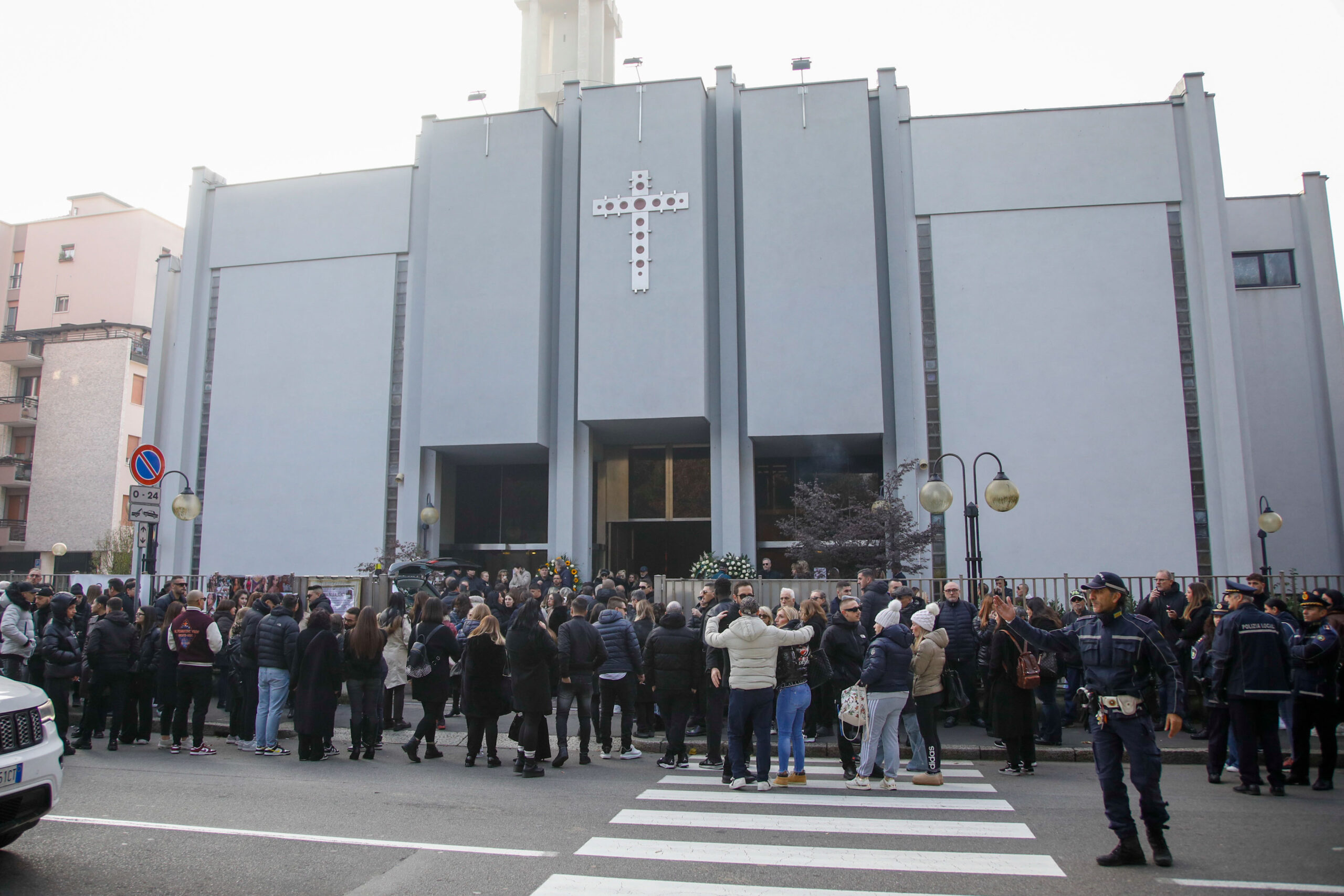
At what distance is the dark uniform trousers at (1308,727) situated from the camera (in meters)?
8.44

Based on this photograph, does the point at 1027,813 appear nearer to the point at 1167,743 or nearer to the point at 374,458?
the point at 1167,743

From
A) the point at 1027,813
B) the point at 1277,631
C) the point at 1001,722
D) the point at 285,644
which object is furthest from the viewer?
the point at 285,644

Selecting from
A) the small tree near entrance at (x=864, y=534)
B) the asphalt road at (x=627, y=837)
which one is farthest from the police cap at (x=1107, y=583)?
the small tree near entrance at (x=864, y=534)

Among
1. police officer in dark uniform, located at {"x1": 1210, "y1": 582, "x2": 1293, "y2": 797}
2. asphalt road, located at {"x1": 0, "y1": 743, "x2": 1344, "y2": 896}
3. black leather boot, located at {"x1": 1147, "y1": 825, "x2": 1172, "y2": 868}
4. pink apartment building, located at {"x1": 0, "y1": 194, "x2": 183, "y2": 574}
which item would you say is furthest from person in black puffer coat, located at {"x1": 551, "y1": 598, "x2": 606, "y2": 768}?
pink apartment building, located at {"x1": 0, "y1": 194, "x2": 183, "y2": 574}

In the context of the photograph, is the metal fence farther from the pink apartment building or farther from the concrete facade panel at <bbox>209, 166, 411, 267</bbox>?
the pink apartment building

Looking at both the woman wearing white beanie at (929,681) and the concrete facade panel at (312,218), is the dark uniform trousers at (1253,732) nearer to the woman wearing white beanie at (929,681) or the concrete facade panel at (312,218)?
the woman wearing white beanie at (929,681)

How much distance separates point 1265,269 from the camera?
2808 centimetres

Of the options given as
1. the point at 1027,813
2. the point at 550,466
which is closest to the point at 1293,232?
the point at 550,466

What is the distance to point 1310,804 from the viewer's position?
7.69 meters

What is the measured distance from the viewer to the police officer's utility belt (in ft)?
20.0

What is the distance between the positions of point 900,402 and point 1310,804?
17529 millimetres

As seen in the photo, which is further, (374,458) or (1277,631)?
(374,458)

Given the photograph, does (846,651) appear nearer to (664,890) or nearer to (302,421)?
(664,890)

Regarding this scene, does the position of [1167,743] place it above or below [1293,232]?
below
